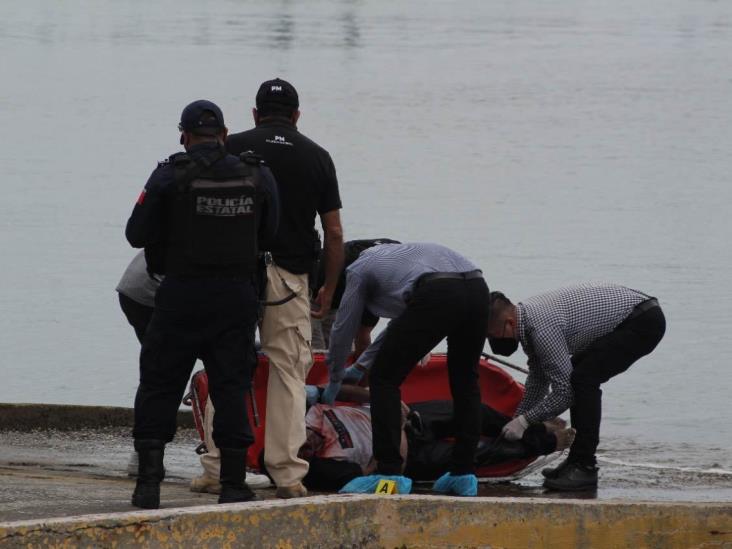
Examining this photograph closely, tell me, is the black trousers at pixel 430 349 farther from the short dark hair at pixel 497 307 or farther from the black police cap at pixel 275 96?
the black police cap at pixel 275 96

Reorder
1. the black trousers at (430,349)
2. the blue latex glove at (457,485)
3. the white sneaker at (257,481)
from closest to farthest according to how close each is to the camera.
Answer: the black trousers at (430,349) → the blue latex glove at (457,485) → the white sneaker at (257,481)

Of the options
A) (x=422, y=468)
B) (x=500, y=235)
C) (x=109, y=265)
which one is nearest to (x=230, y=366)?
(x=422, y=468)

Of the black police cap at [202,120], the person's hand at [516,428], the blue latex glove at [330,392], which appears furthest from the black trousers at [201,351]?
the person's hand at [516,428]

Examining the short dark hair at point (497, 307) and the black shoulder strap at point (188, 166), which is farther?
the short dark hair at point (497, 307)

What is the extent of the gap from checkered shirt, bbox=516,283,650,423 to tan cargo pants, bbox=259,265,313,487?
1019 mm

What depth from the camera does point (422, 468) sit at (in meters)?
6.84

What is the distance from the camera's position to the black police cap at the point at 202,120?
5.62m

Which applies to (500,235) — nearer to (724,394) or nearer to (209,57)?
(724,394)

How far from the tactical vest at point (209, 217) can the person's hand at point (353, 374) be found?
4.34 feet

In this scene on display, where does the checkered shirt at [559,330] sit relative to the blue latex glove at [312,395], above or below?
above

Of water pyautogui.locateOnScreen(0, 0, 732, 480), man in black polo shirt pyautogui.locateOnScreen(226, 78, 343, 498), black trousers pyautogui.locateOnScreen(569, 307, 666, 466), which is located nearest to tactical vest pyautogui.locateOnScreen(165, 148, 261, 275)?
man in black polo shirt pyautogui.locateOnScreen(226, 78, 343, 498)

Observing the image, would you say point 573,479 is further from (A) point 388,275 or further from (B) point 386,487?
(A) point 388,275

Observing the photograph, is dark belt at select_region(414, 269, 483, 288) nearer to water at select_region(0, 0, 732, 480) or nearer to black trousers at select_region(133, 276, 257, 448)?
black trousers at select_region(133, 276, 257, 448)

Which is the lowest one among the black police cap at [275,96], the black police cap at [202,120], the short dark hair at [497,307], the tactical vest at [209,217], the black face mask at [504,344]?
the black face mask at [504,344]
